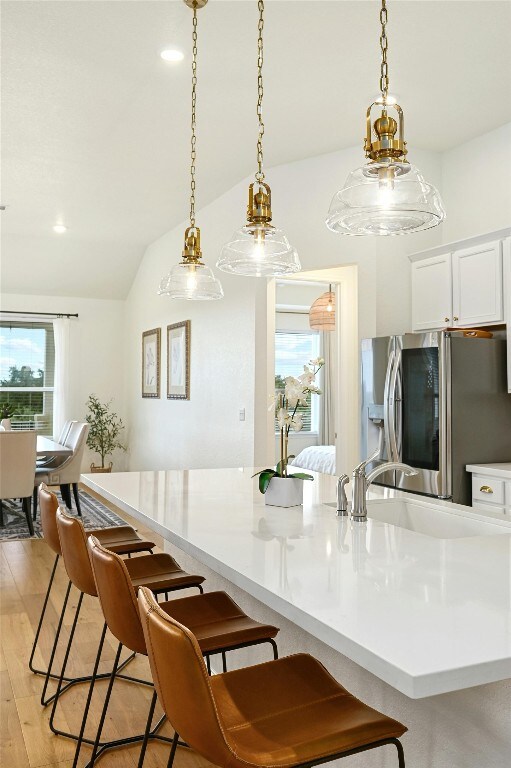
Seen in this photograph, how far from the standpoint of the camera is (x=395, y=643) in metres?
1.14

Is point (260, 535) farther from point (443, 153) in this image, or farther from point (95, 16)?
point (443, 153)

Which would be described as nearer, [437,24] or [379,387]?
[437,24]

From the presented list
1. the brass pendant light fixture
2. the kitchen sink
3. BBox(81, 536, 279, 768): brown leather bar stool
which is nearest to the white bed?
the brass pendant light fixture

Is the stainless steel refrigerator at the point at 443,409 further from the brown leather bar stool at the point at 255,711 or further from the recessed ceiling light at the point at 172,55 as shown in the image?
the brown leather bar stool at the point at 255,711

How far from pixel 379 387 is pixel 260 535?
264cm

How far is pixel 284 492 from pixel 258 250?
95 centimetres

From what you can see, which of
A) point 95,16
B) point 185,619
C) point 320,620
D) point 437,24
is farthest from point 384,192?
point 95,16

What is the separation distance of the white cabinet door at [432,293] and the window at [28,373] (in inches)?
246

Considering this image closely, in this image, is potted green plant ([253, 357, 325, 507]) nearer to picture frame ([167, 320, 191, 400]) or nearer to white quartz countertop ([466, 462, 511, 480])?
white quartz countertop ([466, 462, 511, 480])

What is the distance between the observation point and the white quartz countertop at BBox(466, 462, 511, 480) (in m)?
3.71

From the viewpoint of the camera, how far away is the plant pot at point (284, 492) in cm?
243

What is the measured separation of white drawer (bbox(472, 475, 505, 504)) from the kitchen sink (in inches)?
52.7

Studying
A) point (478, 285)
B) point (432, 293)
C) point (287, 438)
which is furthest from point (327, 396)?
point (287, 438)

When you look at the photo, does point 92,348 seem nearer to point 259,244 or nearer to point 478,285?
point 478,285
